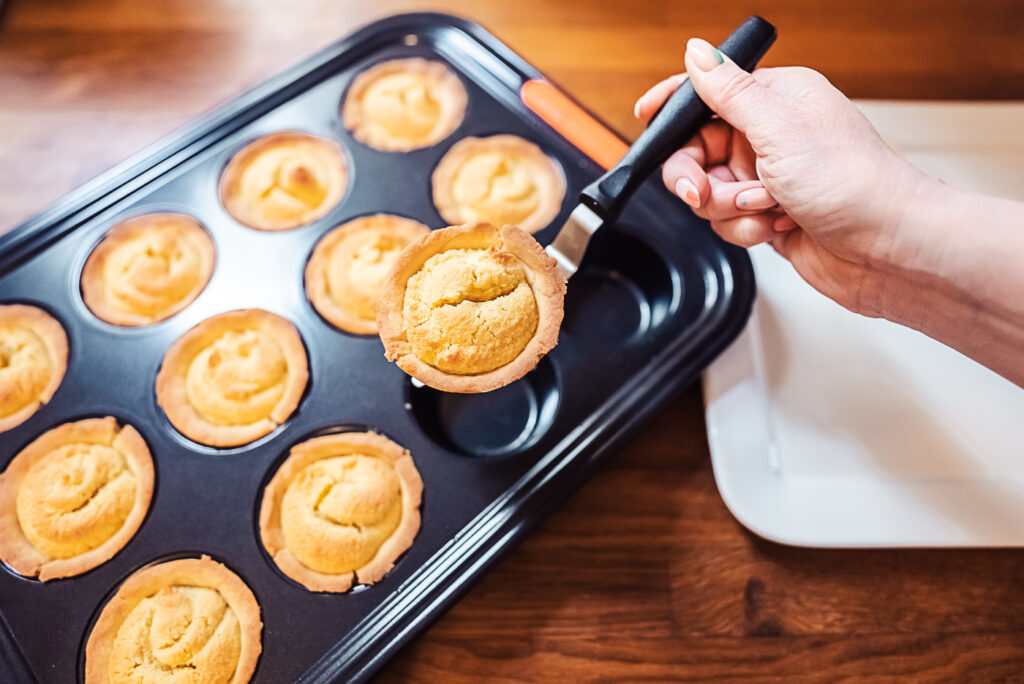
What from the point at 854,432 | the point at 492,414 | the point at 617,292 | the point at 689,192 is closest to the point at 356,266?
the point at 492,414

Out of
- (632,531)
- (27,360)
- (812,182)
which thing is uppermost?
(27,360)

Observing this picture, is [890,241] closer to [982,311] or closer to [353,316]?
[982,311]

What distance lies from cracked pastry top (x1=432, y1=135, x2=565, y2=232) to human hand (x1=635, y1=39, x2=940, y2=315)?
388 millimetres

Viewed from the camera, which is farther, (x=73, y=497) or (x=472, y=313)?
Result: (x=73, y=497)

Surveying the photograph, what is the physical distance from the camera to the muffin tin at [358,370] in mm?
1485

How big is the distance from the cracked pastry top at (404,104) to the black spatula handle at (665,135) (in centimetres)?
66

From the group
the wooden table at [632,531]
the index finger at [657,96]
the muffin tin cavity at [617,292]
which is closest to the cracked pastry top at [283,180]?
the wooden table at [632,531]

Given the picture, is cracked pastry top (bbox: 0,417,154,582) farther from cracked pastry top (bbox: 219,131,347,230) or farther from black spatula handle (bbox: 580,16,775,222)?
black spatula handle (bbox: 580,16,775,222)

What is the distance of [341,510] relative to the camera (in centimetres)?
157

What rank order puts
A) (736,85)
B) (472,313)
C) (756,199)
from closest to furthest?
(472,313) → (736,85) → (756,199)

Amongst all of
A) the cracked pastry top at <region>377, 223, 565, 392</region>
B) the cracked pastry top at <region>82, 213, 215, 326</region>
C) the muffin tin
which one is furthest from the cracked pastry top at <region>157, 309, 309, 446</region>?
the cracked pastry top at <region>377, 223, 565, 392</region>

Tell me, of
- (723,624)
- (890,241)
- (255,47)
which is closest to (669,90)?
(890,241)

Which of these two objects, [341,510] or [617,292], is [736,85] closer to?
[617,292]

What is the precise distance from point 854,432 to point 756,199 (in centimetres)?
69
